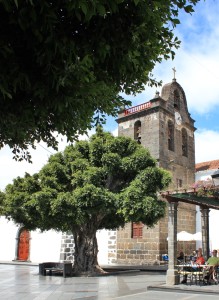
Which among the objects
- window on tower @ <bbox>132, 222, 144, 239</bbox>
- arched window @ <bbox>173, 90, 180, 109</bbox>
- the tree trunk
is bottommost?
the tree trunk

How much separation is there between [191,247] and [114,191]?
1212 cm

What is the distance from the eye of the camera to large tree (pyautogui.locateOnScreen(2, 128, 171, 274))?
15.4 meters

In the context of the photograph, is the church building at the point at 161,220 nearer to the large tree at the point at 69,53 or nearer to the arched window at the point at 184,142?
the arched window at the point at 184,142

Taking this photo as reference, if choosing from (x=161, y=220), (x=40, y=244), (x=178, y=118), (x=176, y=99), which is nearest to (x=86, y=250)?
(x=161, y=220)

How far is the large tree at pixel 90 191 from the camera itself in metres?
15.4

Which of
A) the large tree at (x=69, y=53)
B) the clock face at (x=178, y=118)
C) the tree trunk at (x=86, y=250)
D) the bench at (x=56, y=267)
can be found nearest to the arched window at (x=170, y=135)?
the clock face at (x=178, y=118)

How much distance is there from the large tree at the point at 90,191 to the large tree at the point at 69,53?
10413 mm

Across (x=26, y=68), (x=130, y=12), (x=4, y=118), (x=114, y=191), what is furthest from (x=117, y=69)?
(x=114, y=191)

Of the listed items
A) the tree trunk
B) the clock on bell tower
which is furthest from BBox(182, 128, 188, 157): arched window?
the tree trunk

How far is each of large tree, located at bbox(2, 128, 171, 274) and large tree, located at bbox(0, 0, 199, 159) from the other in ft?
34.2

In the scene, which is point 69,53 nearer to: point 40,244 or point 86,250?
point 86,250

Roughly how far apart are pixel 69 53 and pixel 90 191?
37.9ft

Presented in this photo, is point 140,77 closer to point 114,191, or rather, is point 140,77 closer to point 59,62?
point 59,62

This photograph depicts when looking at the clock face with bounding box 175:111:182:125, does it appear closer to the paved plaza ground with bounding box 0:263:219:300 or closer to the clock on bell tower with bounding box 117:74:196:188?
the clock on bell tower with bounding box 117:74:196:188
